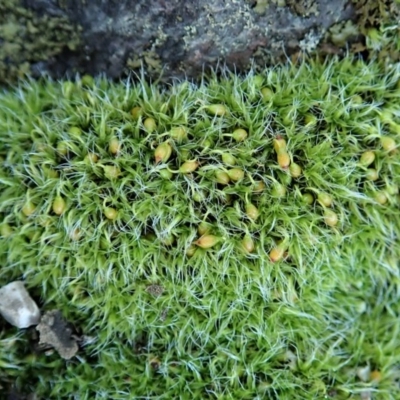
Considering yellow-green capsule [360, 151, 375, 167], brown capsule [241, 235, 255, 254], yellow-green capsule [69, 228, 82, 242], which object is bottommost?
brown capsule [241, 235, 255, 254]

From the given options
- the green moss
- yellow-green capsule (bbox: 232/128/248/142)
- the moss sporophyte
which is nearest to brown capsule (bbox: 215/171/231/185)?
the moss sporophyte

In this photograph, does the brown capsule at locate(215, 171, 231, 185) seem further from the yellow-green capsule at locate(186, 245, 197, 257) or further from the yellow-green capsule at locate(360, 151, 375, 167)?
the yellow-green capsule at locate(360, 151, 375, 167)

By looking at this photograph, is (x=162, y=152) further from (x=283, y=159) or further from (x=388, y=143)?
(x=388, y=143)

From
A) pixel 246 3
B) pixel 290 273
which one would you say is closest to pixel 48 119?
pixel 246 3

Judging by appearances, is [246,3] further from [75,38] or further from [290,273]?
[290,273]

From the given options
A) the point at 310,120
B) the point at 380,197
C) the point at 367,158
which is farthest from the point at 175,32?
the point at 380,197

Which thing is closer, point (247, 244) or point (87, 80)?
point (247, 244)
